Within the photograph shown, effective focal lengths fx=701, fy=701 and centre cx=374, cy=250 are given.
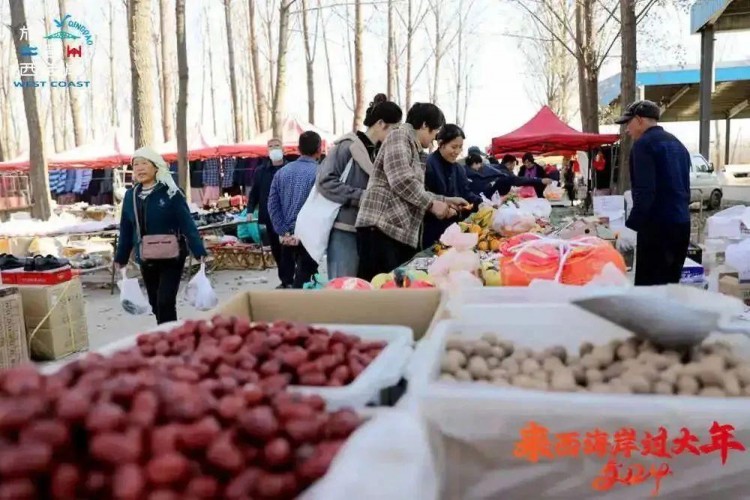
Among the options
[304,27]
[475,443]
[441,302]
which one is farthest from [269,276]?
[304,27]

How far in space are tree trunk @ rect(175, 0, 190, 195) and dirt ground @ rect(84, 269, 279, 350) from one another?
11.8 feet

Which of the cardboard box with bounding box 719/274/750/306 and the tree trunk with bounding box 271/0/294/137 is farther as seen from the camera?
the tree trunk with bounding box 271/0/294/137

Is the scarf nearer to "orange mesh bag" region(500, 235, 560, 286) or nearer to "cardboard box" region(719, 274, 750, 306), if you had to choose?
"orange mesh bag" region(500, 235, 560, 286)

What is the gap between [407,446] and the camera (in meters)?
1.15

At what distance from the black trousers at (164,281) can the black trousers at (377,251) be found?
5.27 ft

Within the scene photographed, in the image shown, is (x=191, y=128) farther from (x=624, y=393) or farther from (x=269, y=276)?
(x=624, y=393)

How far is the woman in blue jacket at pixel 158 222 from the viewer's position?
17.1 ft

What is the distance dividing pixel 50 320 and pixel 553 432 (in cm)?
552

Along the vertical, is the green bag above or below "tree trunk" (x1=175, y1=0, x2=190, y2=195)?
below

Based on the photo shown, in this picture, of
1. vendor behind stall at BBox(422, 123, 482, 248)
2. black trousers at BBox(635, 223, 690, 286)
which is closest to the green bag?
vendor behind stall at BBox(422, 123, 482, 248)

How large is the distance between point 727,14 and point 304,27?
1359 cm

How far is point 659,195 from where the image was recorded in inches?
201

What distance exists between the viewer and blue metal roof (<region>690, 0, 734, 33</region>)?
11805 millimetres

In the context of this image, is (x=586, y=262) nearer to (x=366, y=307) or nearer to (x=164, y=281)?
(x=366, y=307)
